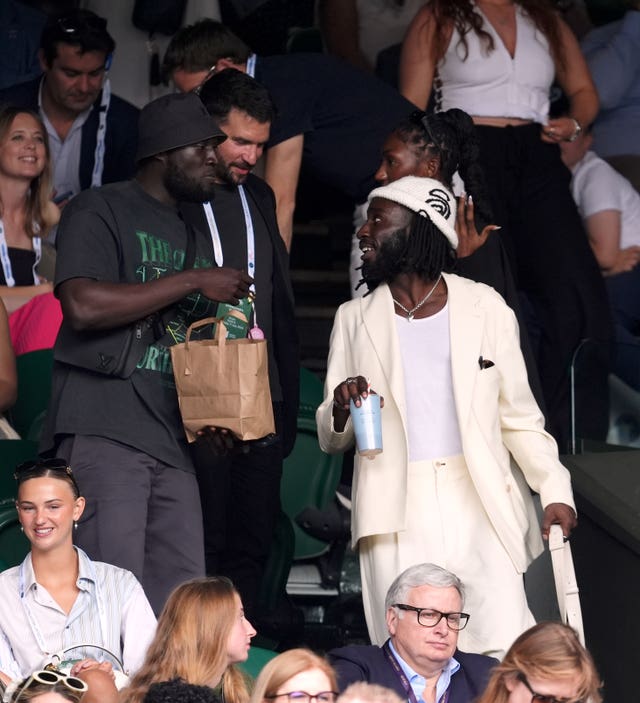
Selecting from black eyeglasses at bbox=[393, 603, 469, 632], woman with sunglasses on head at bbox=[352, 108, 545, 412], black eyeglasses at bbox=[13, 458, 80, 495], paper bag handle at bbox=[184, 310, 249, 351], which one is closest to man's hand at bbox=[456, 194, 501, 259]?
woman with sunglasses on head at bbox=[352, 108, 545, 412]

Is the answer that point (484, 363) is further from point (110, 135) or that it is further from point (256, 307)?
point (110, 135)

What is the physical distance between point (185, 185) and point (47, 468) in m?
0.97

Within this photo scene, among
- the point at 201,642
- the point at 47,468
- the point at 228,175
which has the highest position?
the point at 228,175

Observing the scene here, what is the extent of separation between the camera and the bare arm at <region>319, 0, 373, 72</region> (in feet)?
29.4

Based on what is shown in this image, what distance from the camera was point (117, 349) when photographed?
17.9ft

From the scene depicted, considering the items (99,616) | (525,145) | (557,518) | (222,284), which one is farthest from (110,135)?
(557,518)

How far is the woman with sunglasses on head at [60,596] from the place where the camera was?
526cm

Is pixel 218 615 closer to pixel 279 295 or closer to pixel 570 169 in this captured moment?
pixel 279 295

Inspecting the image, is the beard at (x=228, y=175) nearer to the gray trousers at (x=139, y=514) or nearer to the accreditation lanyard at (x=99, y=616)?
the gray trousers at (x=139, y=514)

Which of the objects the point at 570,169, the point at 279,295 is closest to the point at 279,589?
the point at 279,295

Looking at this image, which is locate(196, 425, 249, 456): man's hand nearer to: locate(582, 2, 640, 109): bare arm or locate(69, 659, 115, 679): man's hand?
locate(69, 659, 115, 679): man's hand

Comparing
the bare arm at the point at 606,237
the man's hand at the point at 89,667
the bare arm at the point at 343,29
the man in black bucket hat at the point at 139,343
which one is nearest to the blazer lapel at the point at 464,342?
the man in black bucket hat at the point at 139,343

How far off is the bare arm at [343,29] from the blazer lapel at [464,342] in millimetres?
3570

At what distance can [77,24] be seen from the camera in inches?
316
